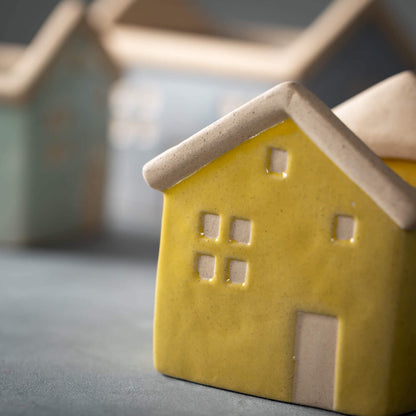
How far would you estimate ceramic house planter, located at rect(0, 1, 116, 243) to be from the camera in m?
4.14

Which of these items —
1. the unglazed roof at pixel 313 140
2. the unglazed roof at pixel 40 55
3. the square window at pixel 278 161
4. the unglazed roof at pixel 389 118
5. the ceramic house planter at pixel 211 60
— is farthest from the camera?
the ceramic house planter at pixel 211 60

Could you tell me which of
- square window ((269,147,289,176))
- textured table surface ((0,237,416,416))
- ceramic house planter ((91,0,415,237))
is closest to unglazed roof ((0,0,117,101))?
ceramic house planter ((91,0,415,237))

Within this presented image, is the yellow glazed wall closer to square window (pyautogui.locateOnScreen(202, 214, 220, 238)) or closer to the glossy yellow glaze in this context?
square window (pyautogui.locateOnScreen(202, 214, 220, 238))

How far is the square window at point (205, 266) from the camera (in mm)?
1790

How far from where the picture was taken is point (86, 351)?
2.10m

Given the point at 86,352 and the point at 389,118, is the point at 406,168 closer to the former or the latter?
the point at 389,118

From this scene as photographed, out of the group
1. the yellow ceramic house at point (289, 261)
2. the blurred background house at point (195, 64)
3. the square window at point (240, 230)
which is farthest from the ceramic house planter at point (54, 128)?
the square window at point (240, 230)

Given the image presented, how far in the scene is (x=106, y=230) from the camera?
513cm

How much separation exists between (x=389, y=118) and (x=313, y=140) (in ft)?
1.45

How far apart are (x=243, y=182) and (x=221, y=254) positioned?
0.21 metres

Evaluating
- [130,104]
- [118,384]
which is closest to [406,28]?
[130,104]

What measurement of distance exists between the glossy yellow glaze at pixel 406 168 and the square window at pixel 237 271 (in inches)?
23.1

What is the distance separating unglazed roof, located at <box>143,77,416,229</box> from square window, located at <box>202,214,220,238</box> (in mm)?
134

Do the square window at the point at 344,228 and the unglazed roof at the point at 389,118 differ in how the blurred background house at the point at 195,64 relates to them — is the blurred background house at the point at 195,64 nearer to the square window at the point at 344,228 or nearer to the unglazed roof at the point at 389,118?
the unglazed roof at the point at 389,118
